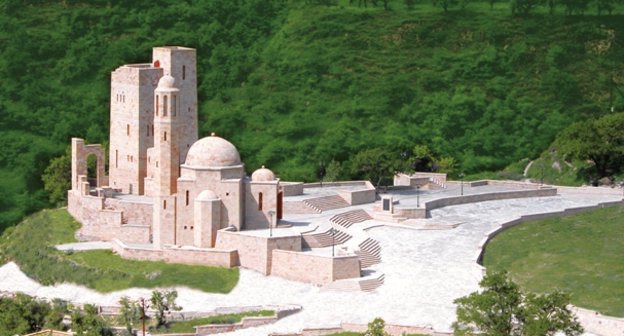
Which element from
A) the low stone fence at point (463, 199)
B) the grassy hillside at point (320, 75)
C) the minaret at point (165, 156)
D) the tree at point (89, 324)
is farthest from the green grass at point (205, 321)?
the grassy hillside at point (320, 75)

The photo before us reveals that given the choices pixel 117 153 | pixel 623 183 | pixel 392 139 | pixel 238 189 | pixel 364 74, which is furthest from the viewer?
pixel 364 74

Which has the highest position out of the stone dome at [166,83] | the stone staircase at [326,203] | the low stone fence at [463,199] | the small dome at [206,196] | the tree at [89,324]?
the stone dome at [166,83]

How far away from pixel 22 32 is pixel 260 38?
51.2 ft

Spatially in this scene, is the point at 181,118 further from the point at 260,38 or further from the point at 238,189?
the point at 260,38

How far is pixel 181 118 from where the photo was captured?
286 ft

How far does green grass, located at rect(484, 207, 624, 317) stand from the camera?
7794 centimetres

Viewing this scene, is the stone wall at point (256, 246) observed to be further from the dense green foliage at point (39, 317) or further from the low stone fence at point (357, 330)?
the low stone fence at point (357, 330)

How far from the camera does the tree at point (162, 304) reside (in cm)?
7744

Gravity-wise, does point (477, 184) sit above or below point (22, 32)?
below

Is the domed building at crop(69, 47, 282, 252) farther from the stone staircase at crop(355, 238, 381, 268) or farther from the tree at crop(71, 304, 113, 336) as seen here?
the tree at crop(71, 304, 113, 336)

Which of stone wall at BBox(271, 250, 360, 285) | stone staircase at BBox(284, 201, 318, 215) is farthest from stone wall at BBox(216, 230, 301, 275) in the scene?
stone staircase at BBox(284, 201, 318, 215)

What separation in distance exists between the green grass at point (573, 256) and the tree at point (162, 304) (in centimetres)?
1438

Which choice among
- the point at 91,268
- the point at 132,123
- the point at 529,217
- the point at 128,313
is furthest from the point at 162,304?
the point at 529,217

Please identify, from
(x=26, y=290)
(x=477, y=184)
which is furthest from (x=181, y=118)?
(x=477, y=184)
